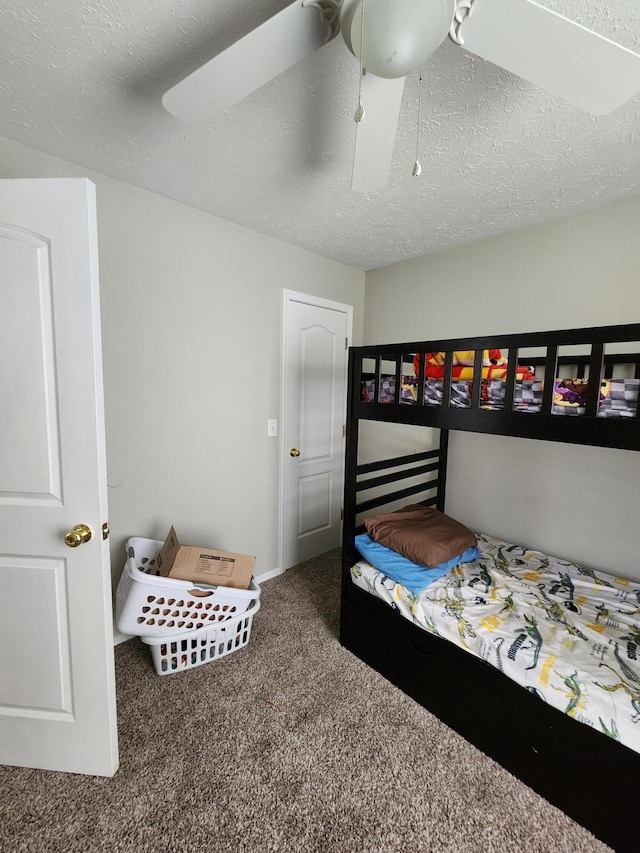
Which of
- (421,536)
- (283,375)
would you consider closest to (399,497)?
(421,536)

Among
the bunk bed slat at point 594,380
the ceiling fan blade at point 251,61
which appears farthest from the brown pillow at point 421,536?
the ceiling fan blade at point 251,61

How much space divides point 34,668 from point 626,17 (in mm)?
2664

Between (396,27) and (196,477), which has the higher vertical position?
(396,27)

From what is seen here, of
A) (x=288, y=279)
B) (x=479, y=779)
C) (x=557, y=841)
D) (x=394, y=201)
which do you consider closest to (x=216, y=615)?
(x=479, y=779)

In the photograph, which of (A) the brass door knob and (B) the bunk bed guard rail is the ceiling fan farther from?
(A) the brass door knob

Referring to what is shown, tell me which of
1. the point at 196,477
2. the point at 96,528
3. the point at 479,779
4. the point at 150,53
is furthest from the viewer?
the point at 196,477

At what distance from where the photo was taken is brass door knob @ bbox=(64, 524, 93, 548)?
114 centimetres

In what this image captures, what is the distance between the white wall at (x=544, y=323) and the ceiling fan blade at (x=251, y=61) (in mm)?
1785

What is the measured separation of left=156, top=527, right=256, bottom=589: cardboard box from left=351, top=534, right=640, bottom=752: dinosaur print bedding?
60cm

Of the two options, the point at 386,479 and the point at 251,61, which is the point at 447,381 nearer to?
the point at 386,479

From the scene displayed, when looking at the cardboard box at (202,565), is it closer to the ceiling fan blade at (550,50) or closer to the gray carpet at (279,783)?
the gray carpet at (279,783)

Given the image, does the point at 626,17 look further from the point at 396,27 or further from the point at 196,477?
the point at 196,477

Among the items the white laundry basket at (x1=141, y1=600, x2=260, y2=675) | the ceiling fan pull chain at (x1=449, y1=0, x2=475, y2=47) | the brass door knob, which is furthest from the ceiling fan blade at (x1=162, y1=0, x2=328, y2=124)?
the white laundry basket at (x1=141, y1=600, x2=260, y2=675)

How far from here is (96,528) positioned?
1.18m
